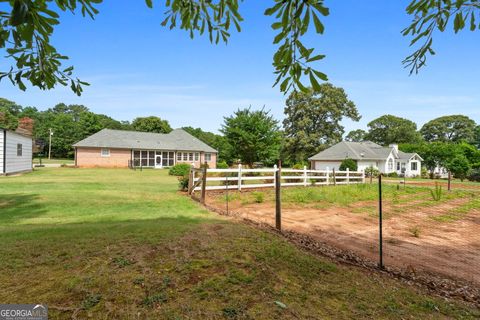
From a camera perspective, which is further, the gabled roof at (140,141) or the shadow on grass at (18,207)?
the gabled roof at (140,141)

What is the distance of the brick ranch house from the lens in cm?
3250

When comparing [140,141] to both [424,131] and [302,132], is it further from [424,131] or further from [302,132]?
[424,131]

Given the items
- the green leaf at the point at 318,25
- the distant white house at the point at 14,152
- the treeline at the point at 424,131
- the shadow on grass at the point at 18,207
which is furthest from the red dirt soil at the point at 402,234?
the treeline at the point at 424,131

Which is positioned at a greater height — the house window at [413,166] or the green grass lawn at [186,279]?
the house window at [413,166]

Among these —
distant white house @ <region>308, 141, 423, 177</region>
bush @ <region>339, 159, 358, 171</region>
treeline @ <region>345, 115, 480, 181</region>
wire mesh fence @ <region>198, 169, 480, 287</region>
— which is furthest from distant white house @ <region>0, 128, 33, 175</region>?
treeline @ <region>345, 115, 480, 181</region>

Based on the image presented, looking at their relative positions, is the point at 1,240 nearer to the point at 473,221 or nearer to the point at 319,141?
the point at 473,221

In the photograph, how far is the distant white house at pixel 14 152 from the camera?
1725 centimetres

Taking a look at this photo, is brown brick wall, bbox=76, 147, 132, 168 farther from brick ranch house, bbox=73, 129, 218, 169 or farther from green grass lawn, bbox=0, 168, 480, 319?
green grass lawn, bbox=0, 168, 480, 319

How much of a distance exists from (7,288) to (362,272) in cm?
447

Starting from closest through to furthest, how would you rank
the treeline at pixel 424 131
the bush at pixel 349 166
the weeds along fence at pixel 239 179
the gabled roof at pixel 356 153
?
the weeds along fence at pixel 239 179, the bush at pixel 349 166, the gabled roof at pixel 356 153, the treeline at pixel 424 131

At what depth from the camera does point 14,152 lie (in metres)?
19.0

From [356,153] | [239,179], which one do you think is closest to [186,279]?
[239,179]

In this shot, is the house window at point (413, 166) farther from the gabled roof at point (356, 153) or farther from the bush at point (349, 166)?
the bush at point (349, 166)

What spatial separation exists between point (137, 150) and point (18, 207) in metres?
28.1
